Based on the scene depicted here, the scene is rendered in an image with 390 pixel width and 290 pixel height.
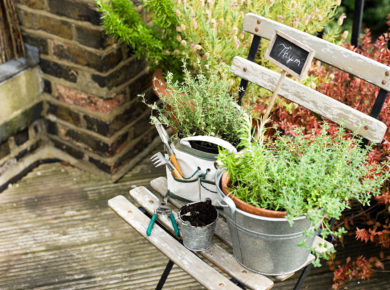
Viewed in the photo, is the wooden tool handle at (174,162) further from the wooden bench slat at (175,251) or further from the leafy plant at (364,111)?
the leafy plant at (364,111)

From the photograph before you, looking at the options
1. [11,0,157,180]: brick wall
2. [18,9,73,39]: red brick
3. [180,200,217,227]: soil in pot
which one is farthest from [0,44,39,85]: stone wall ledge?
[180,200,217,227]: soil in pot

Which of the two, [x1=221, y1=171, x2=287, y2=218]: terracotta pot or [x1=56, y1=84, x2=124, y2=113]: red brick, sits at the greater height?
[x1=221, y1=171, x2=287, y2=218]: terracotta pot

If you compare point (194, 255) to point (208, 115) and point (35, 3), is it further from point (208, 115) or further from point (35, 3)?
point (35, 3)

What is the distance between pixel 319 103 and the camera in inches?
81.4

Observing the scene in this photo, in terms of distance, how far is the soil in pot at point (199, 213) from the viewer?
174cm

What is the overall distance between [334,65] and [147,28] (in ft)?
4.27

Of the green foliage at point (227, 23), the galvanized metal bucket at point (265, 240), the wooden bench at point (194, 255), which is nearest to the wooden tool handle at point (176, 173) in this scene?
the wooden bench at point (194, 255)

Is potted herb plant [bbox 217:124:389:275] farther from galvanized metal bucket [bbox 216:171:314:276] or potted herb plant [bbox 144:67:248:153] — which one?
potted herb plant [bbox 144:67:248:153]

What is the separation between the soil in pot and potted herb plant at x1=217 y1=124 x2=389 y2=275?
0.46ft

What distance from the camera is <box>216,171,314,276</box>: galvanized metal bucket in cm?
152

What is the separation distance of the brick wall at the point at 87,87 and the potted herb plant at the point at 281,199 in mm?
1572

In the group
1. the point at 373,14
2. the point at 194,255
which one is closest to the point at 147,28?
the point at 194,255

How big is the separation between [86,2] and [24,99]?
893mm

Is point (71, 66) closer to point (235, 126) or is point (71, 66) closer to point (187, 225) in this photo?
point (235, 126)
